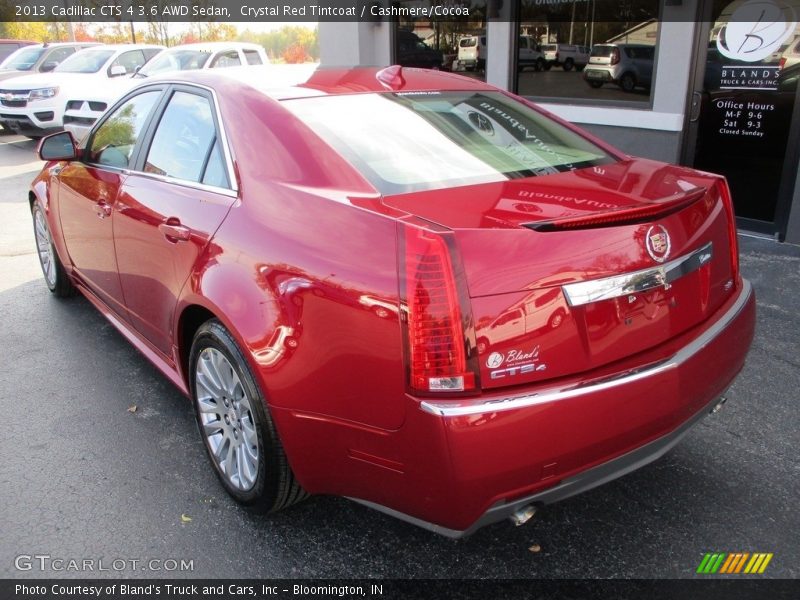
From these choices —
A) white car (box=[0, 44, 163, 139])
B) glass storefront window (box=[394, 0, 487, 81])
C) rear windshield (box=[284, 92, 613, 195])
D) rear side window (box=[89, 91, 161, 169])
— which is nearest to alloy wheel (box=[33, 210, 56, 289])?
rear side window (box=[89, 91, 161, 169])

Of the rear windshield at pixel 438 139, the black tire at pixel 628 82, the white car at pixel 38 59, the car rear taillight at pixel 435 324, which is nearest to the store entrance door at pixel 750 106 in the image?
the black tire at pixel 628 82

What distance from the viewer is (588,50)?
7.95m

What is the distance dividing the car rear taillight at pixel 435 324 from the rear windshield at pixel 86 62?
13.2m

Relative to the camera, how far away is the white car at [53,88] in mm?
12484

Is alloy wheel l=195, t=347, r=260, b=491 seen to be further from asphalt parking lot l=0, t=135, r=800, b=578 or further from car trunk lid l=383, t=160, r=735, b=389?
car trunk lid l=383, t=160, r=735, b=389

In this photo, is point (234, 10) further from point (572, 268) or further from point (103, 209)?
point (572, 268)

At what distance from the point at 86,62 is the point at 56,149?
427 inches

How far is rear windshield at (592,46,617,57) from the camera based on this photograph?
7641mm

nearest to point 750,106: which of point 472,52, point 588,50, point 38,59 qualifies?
point 588,50

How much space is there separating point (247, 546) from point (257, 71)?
2127 millimetres

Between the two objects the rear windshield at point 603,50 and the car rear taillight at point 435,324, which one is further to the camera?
the rear windshield at point 603,50

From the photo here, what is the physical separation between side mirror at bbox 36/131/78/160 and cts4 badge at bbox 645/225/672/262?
348 centimetres

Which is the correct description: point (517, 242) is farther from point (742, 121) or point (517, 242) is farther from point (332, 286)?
point (742, 121)

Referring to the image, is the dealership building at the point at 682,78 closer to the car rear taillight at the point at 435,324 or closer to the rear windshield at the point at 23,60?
the car rear taillight at the point at 435,324
